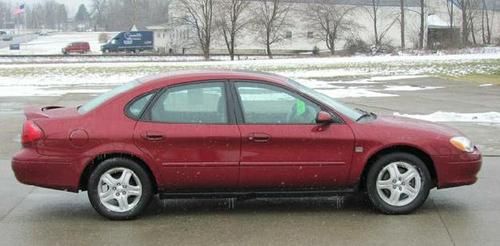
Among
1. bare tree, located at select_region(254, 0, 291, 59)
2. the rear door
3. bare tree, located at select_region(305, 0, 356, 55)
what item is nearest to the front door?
the rear door

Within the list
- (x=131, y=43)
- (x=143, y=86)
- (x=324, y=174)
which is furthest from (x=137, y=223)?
(x=131, y=43)

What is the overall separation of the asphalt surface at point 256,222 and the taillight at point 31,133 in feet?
2.44

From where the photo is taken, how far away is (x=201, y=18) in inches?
2756

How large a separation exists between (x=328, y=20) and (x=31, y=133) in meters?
69.6

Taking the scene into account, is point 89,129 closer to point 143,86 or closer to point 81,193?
point 143,86

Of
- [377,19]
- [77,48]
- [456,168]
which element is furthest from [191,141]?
[77,48]

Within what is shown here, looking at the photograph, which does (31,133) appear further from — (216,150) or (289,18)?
(289,18)

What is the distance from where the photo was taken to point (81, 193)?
276 inches

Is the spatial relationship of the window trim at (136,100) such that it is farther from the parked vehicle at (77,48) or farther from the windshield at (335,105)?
the parked vehicle at (77,48)

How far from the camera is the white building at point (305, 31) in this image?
7431 centimetres

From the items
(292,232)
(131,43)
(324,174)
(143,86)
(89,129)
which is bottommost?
(292,232)

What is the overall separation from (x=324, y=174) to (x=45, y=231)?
250cm

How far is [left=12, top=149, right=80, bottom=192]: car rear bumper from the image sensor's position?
5.79m

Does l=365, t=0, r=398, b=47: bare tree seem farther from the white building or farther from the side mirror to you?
the side mirror
